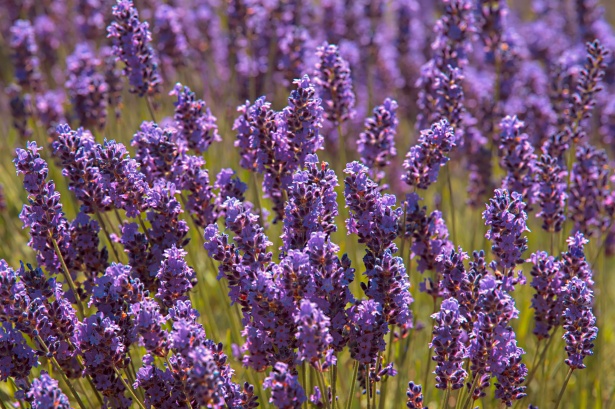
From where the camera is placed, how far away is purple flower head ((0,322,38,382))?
8.50 feet

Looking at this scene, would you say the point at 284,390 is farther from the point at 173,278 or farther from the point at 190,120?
the point at 190,120

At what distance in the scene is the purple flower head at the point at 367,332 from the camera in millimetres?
2504

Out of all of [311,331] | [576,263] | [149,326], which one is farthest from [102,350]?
[576,263]

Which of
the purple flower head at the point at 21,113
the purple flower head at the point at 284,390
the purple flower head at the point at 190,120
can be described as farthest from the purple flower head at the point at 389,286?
the purple flower head at the point at 21,113

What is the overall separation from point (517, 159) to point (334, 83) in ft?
3.52

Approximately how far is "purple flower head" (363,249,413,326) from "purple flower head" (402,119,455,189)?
0.63 meters

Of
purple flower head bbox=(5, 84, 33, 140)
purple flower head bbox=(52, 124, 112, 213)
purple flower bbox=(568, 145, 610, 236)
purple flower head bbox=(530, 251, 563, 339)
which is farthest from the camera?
purple flower head bbox=(5, 84, 33, 140)

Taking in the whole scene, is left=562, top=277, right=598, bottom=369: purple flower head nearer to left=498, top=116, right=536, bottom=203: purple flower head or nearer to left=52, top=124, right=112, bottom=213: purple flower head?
left=498, top=116, right=536, bottom=203: purple flower head

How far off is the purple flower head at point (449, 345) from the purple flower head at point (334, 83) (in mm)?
1576

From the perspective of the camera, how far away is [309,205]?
8.51 feet

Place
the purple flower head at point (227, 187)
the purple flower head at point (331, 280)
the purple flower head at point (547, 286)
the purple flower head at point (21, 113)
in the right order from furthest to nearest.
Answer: the purple flower head at point (21, 113) → the purple flower head at point (227, 187) → the purple flower head at point (547, 286) → the purple flower head at point (331, 280)

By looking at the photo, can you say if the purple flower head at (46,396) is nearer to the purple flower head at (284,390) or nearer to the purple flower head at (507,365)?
the purple flower head at (284,390)

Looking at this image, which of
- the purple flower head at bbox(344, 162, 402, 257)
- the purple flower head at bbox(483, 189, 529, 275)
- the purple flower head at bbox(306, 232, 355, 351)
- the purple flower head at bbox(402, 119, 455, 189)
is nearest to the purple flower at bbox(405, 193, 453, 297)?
the purple flower head at bbox(402, 119, 455, 189)

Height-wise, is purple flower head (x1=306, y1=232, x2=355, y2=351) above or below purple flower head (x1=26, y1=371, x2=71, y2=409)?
above
